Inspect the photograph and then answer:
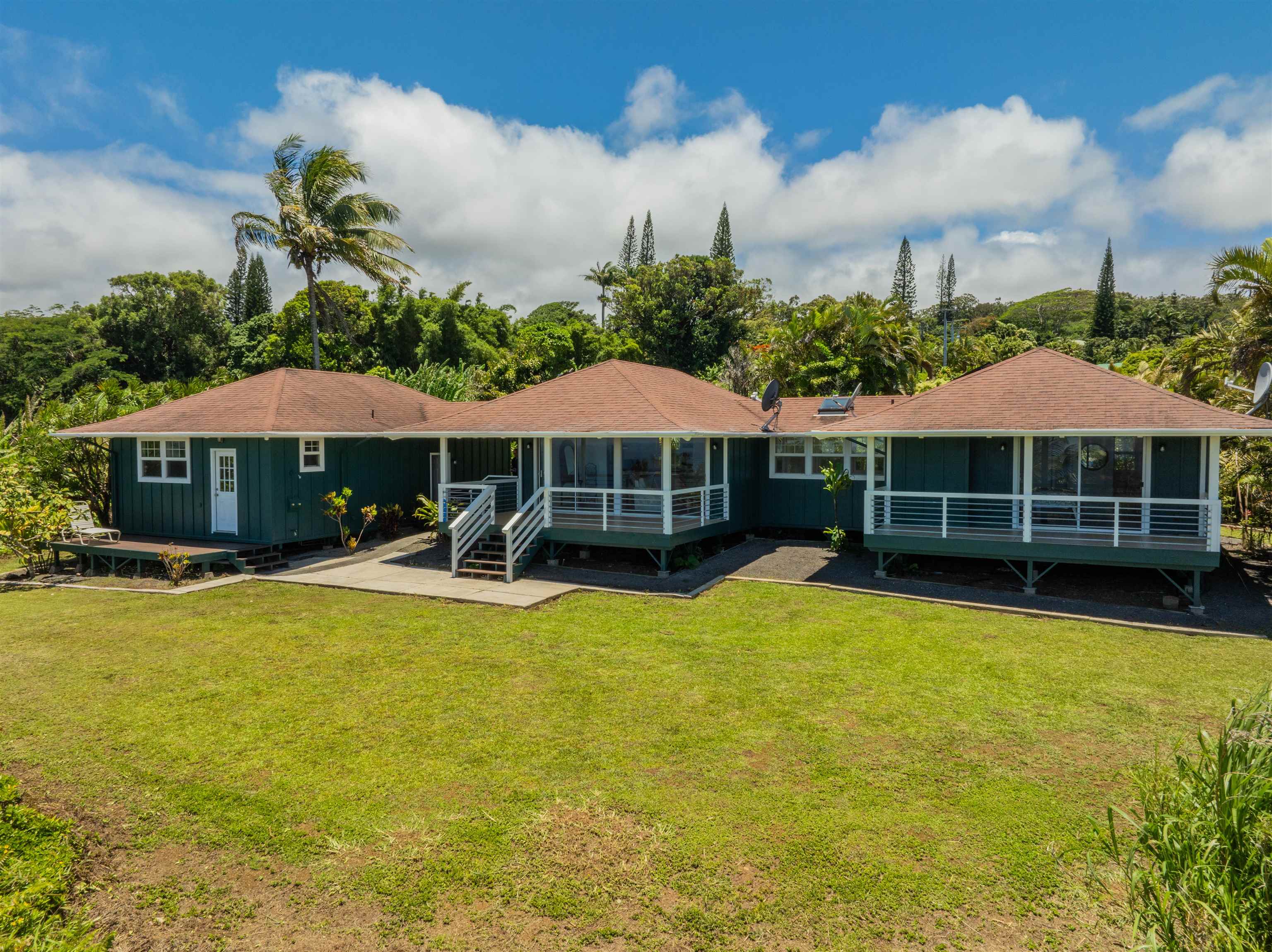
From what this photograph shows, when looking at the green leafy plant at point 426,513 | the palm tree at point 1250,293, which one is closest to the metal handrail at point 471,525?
the green leafy plant at point 426,513

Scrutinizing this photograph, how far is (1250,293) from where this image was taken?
1387 centimetres

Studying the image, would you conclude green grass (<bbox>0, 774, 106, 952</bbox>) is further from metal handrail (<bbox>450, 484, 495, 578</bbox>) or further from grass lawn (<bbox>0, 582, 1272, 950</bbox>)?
metal handrail (<bbox>450, 484, 495, 578</bbox>)

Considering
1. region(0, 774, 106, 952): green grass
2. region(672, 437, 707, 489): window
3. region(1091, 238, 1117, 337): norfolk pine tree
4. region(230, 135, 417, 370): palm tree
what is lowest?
region(0, 774, 106, 952): green grass

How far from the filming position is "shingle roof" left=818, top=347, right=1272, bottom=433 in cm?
1156

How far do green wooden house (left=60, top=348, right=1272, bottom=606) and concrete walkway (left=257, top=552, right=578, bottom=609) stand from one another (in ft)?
1.66

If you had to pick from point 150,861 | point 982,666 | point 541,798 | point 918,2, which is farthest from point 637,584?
point 918,2

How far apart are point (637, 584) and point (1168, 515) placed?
9.74 m

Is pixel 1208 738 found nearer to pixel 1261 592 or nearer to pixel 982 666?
pixel 982 666

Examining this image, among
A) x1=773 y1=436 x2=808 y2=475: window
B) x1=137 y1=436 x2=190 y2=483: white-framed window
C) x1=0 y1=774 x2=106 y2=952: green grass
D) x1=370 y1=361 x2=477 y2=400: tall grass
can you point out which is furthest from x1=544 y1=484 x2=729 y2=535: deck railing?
x1=370 y1=361 x2=477 y2=400: tall grass

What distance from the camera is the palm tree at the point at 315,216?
24.3 metres

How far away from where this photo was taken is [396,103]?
57.1 ft

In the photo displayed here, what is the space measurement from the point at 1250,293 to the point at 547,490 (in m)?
14.6

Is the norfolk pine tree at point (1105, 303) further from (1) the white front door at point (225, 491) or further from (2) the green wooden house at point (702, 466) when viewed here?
(1) the white front door at point (225, 491)

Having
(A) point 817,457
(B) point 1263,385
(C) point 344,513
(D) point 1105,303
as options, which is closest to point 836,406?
(A) point 817,457
